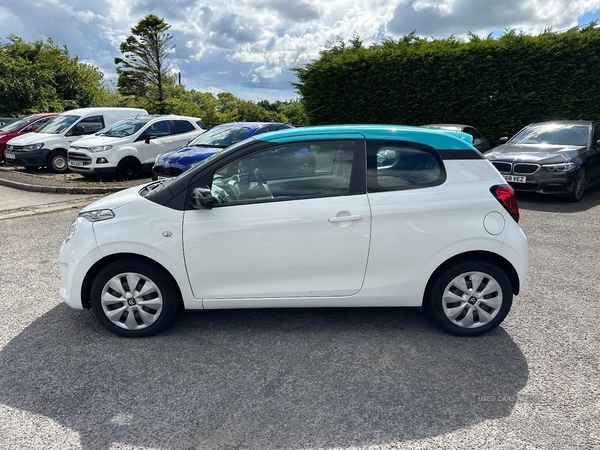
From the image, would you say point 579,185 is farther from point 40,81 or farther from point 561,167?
point 40,81

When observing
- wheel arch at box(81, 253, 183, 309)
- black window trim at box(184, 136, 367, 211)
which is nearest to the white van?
wheel arch at box(81, 253, 183, 309)

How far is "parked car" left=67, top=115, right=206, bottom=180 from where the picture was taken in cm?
1177

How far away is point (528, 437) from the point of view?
8.54 ft

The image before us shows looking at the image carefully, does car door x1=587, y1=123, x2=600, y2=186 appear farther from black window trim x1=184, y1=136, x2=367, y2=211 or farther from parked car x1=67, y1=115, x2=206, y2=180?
parked car x1=67, y1=115, x2=206, y2=180

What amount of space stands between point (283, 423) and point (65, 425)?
1.27 metres

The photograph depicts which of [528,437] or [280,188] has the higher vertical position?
[280,188]

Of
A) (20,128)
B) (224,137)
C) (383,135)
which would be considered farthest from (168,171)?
(20,128)

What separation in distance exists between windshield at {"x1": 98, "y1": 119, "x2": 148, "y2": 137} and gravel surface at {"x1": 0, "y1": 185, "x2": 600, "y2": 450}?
8.65 meters

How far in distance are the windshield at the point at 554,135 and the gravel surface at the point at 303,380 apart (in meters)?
6.15

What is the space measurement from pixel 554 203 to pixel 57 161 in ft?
42.7

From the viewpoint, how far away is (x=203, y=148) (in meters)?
9.48

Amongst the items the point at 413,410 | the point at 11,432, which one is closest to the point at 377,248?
the point at 413,410

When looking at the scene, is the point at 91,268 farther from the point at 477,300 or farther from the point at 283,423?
the point at 477,300

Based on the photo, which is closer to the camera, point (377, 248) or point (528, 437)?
point (528, 437)
